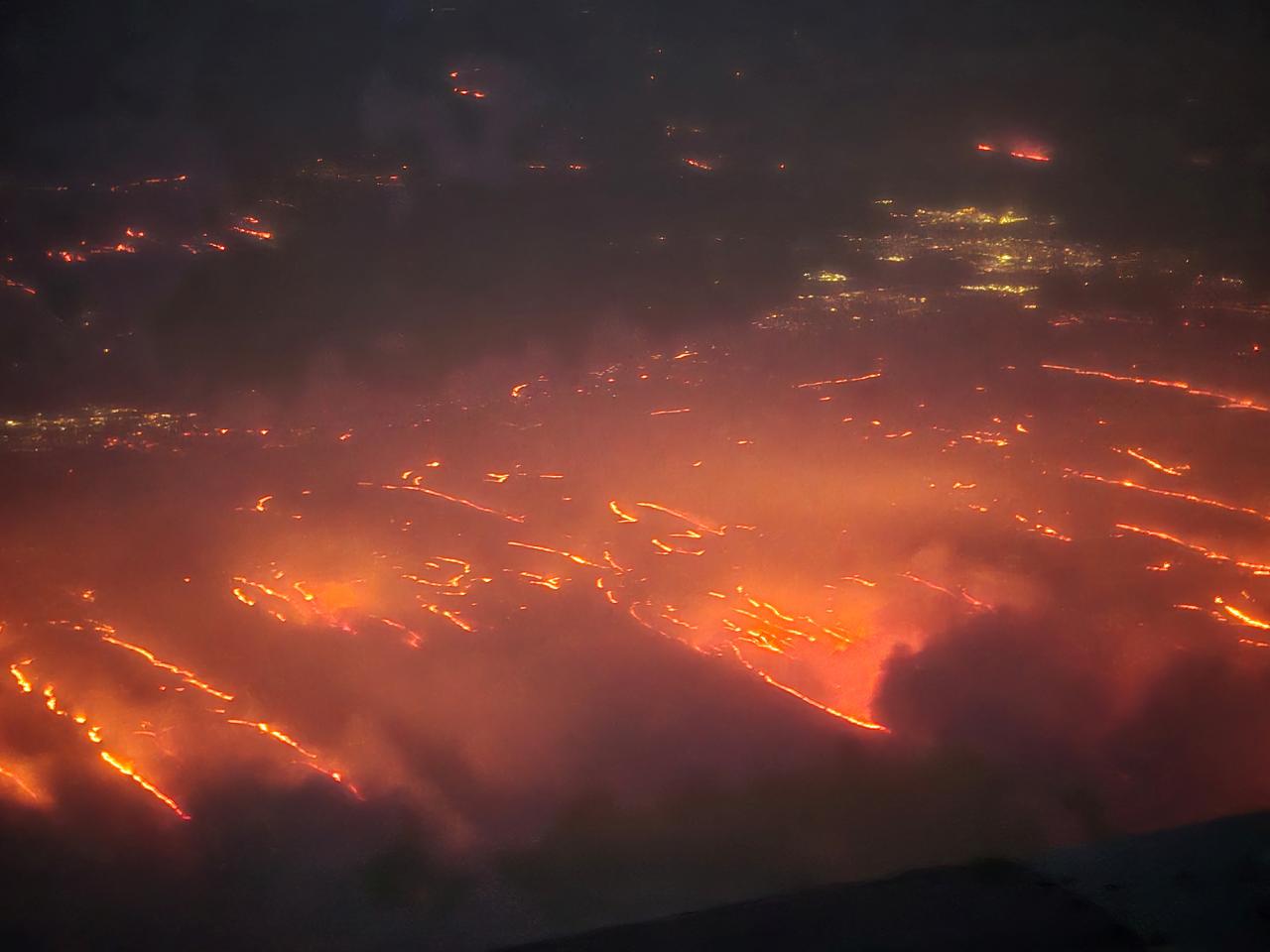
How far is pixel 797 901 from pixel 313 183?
3.53 m

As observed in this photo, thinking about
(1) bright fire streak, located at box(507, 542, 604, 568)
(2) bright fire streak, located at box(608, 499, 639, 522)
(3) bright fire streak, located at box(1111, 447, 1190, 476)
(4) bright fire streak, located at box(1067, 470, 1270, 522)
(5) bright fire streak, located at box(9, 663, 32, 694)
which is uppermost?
(3) bright fire streak, located at box(1111, 447, 1190, 476)

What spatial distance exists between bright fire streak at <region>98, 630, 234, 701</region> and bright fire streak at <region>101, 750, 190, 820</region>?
373mm

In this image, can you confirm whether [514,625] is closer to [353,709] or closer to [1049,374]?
[353,709]

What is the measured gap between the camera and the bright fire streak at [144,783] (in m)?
3.46

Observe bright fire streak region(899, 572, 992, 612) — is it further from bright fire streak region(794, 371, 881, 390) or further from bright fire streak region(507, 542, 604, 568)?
bright fire streak region(507, 542, 604, 568)

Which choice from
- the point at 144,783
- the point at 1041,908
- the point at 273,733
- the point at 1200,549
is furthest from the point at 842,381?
the point at 144,783

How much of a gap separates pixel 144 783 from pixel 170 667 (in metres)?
0.45

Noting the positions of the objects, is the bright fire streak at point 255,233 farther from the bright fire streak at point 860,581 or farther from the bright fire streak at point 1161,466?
the bright fire streak at point 1161,466

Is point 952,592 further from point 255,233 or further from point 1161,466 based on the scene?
point 255,233

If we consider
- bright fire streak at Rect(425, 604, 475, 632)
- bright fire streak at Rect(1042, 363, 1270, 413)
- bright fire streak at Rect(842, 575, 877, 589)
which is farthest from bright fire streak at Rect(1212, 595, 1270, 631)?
bright fire streak at Rect(425, 604, 475, 632)

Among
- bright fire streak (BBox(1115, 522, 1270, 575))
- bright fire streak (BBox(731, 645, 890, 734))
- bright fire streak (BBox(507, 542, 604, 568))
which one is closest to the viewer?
bright fire streak (BBox(731, 645, 890, 734))

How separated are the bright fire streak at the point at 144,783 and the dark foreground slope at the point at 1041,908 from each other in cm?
151

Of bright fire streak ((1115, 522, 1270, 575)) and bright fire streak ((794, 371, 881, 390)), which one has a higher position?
bright fire streak ((794, 371, 881, 390))

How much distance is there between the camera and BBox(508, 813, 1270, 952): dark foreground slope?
8.06ft
